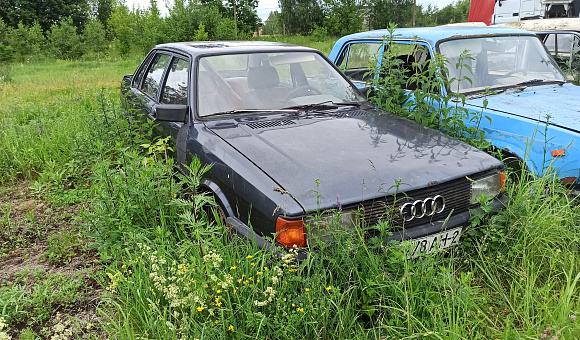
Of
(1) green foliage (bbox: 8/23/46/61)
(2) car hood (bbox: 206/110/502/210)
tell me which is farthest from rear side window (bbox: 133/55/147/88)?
(1) green foliage (bbox: 8/23/46/61)

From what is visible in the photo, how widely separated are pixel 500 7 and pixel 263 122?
616 inches

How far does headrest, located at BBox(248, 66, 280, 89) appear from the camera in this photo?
361cm

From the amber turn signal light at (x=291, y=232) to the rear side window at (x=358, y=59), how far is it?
332cm

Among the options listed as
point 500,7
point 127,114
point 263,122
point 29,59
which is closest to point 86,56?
point 29,59

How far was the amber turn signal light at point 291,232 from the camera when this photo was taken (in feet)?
7.26

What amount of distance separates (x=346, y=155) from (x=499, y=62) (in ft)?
8.67

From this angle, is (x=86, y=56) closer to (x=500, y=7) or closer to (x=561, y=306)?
(x=500, y=7)

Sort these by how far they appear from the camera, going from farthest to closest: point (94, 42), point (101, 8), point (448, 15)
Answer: point (448, 15) → point (101, 8) → point (94, 42)

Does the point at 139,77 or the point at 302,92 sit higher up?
the point at 139,77

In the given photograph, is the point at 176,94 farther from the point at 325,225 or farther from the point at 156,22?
the point at 156,22

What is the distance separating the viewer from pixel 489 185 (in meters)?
2.77

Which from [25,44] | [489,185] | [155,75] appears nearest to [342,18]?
[25,44]

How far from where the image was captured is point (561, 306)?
2232 millimetres

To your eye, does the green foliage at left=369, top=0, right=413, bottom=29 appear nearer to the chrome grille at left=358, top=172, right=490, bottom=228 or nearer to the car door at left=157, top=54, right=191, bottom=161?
the car door at left=157, top=54, right=191, bottom=161
